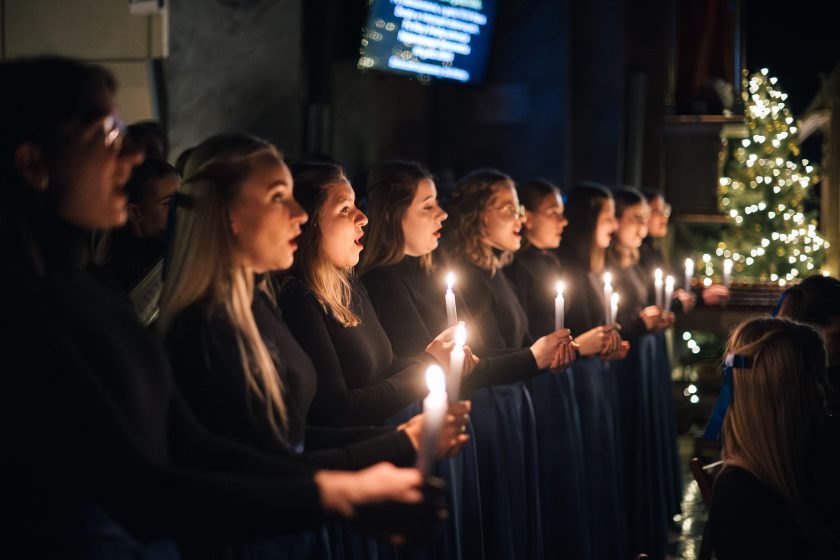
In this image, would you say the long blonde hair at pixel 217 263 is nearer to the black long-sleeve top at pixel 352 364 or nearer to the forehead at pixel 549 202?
the black long-sleeve top at pixel 352 364

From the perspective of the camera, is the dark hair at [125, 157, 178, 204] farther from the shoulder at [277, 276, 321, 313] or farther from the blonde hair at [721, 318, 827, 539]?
the blonde hair at [721, 318, 827, 539]

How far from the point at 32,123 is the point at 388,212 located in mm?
2401

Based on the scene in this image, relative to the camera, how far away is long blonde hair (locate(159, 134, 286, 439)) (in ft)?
7.48

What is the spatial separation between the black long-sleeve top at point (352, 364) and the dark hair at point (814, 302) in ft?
5.32

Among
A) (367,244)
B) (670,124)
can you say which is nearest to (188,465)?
(367,244)

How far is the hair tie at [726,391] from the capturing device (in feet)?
10.2

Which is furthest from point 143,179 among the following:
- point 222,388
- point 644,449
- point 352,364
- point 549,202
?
point 644,449

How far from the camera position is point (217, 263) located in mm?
A: 2301

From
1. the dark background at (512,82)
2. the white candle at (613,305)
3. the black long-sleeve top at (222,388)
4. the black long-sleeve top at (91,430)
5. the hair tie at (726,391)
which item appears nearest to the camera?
the black long-sleeve top at (91,430)

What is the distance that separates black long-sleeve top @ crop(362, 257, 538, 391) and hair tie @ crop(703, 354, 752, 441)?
1001mm

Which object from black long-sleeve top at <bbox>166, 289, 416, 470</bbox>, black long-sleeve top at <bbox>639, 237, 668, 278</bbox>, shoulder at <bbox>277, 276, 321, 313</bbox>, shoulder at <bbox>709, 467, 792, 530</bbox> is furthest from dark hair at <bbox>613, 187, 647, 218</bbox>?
black long-sleeve top at <bbox>166, 289, 416, 470</bbox>

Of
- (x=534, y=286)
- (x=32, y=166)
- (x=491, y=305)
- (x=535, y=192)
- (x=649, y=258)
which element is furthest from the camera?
(x=649, y=258)

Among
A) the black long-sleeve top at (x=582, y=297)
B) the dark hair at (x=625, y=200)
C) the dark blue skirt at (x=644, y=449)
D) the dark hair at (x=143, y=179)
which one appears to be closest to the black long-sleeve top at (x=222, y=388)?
the dark hair at (x=143, y=179)

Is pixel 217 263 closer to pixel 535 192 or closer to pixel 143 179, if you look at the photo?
pixel 143 179
